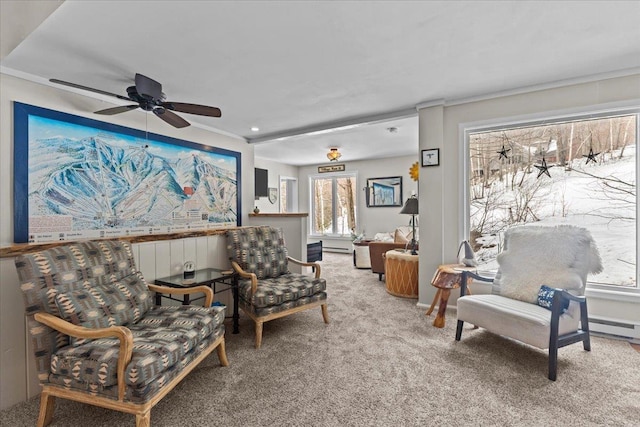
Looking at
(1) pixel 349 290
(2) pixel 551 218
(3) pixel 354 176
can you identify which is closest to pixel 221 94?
(1) pixel 349 290

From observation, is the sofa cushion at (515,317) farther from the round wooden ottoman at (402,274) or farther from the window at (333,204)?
the window at (333,204)

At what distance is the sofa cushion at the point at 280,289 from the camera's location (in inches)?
108

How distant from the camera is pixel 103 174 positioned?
2871 mm

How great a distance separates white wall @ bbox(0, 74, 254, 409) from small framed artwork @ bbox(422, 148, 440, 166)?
2.61 metres

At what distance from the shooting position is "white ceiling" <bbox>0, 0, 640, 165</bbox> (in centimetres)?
182

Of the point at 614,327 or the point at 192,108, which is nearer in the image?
the point at 192,108

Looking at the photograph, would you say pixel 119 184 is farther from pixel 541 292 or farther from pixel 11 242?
pixel 541 292

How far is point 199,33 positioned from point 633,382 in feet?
12.6

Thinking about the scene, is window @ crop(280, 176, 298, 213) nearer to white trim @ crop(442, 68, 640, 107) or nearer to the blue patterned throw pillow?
white trim @ crop(442, 68, 640, 107)

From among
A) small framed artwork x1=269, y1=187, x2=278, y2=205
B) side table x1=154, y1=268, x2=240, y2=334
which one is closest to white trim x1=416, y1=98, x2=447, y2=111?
side table x1=154, y1=268, x2=240, y2=334

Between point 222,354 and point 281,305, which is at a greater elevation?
point 281,305

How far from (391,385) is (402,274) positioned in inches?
84.7

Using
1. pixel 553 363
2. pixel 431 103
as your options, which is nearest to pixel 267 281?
pixel 553 363

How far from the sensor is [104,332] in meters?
1.58
